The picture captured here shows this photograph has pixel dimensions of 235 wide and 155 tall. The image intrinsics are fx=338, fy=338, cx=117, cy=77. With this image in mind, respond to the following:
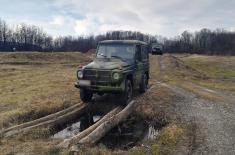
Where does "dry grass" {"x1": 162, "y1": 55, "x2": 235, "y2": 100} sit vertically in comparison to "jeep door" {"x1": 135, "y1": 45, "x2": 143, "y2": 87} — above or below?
below

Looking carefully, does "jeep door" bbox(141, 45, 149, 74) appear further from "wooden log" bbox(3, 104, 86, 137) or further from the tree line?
the tree line

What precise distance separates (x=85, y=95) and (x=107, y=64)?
1632mm

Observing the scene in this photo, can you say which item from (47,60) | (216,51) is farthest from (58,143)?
(216,51)

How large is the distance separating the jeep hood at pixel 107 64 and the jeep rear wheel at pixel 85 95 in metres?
1.13

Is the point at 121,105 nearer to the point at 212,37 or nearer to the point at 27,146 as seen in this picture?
the point at 27,146

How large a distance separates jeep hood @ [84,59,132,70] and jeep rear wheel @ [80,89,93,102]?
3.72 ft

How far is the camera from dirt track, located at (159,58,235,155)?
28.0ft

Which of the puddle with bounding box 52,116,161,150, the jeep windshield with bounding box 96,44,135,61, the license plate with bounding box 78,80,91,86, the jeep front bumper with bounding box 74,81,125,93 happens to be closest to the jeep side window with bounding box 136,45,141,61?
the jeep windshield with bounding box 96,44,135,61

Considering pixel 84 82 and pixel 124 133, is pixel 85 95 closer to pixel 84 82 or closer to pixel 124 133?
pixel 84 82

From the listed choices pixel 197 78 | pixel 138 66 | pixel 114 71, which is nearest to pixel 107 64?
pixel 114 71

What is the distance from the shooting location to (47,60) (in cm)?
4525

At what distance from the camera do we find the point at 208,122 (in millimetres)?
11172

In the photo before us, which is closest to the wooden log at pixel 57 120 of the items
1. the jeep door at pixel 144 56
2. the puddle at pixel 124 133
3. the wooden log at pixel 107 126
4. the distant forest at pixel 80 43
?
the puddle at pixel 124 133

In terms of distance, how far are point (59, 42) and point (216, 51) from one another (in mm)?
71083
